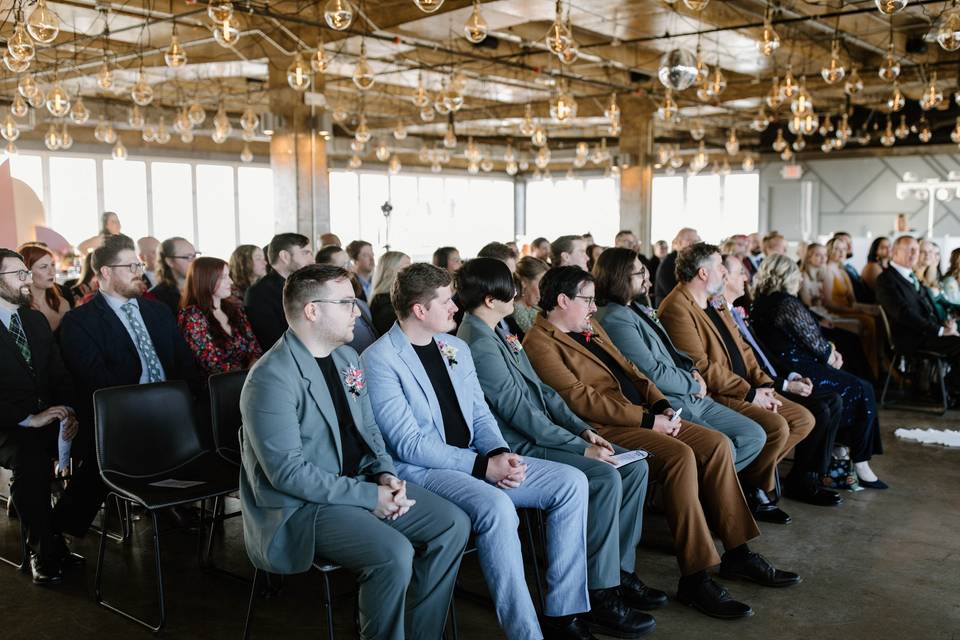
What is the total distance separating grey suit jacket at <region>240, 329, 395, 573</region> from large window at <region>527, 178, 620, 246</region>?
2434 centimetres

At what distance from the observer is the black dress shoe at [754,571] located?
3814 millimetres

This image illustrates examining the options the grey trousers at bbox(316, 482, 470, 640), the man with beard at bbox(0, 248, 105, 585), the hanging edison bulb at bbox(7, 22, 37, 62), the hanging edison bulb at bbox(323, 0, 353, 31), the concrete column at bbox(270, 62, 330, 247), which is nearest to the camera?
the grey trousers at bbox(316, 482, 470, 640)

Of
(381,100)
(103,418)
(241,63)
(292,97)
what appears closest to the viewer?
(103,418)

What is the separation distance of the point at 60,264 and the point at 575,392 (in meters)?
10.1

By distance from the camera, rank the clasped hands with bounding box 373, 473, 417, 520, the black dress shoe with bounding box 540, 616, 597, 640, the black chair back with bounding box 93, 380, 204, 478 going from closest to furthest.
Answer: the clasped hands with bounding box 373, 473, 417, 520 < the black dress shoe with bounding box 540, 616, 597, 640 < the black chair back with bounding box 93, 380, 204, 478

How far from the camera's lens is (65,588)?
3.77 metres

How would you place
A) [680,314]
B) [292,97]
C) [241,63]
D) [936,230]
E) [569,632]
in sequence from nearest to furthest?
[569,632] < [680,314] < [292,97] < [241,63] < [936,230]

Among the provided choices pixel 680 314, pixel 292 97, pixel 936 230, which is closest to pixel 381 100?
pixel 292 97

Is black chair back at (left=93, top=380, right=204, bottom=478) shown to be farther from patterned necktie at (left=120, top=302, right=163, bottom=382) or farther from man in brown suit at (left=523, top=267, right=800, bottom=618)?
man in brown suit at (left=523, top=267, right=800, bottom=618)

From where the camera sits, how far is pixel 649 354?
438cm

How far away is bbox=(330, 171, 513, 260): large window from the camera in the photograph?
24.9 meters

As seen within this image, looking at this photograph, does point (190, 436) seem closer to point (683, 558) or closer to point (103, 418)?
point (103, 418)

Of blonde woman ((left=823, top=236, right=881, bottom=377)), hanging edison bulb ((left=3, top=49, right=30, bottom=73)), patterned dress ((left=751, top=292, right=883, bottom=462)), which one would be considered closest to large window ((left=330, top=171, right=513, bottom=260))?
blonde woman ((left=823, top=236, right=881, bottom=377))

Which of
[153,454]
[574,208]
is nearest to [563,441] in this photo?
[153,454]
